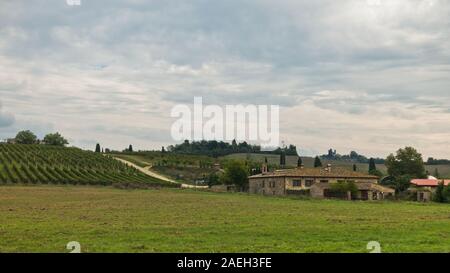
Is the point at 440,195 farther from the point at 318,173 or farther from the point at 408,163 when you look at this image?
the point at 408,163

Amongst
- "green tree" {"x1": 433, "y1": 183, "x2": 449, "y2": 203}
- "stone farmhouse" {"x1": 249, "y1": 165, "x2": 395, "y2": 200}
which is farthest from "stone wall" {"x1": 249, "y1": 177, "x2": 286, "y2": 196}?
"green tree" {"x1": 433, "y1": 183, "x2": 449, "y2": 203}

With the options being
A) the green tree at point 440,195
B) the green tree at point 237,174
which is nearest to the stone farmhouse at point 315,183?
the green tree at point 237,174

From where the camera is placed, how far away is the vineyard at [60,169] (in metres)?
104

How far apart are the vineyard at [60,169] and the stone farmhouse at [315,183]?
75.8ft

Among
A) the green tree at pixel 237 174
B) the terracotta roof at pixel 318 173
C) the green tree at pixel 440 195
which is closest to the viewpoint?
the green tree at pixel 440 195

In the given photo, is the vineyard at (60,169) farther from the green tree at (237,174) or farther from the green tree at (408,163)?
the green tree at (408,163)

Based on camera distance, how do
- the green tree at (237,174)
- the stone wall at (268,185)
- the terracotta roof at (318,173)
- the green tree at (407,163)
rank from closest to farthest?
the terracotta roof at (318,173) < the stone wall at (268,185) < the green tree at (237,174) < the green tree at (407,163)

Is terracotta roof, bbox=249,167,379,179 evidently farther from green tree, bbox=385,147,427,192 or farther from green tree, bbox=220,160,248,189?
green tree, bbox=385,147,427,192

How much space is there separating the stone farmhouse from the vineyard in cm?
2312

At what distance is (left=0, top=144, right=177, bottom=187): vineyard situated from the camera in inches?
4112

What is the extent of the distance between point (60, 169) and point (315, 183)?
60.7 m

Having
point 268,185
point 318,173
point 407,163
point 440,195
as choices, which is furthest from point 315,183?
point 407,163
